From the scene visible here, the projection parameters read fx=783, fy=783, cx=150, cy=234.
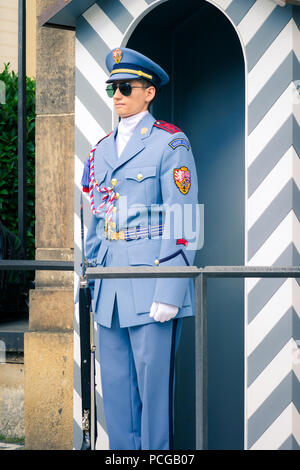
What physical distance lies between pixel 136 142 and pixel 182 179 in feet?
0.92

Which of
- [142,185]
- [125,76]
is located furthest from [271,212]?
[125,76]

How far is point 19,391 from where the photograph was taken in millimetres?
4871

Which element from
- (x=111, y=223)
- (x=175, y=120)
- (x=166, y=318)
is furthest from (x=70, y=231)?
(x=166, y=318)

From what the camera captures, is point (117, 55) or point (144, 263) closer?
point (144, 263)

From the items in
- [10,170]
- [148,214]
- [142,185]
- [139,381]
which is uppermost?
[10,170]

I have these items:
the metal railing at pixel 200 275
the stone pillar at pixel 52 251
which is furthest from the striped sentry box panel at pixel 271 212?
the stone pillar at pixel 52 251

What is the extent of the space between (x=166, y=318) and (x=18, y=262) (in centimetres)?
91

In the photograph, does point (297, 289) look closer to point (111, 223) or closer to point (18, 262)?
point (111, 223)

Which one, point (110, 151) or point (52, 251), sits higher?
point (110, 151)

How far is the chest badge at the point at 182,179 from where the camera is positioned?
10.5ft

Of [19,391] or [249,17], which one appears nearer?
[249,17]

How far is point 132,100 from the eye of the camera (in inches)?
132

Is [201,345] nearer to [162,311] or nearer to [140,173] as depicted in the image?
[162,311]

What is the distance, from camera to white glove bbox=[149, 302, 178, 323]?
10.2ft
